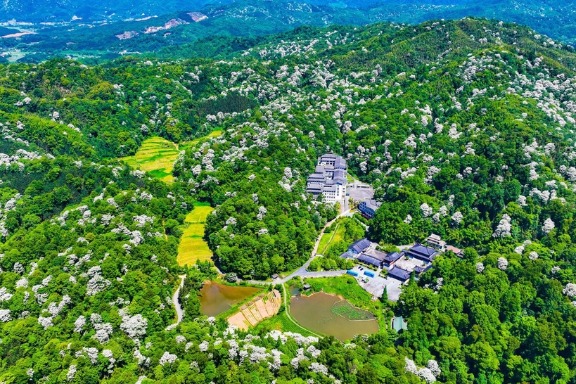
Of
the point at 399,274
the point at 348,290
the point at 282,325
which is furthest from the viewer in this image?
the point at 399,274

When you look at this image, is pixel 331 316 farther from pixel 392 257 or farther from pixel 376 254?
pixel 392 257

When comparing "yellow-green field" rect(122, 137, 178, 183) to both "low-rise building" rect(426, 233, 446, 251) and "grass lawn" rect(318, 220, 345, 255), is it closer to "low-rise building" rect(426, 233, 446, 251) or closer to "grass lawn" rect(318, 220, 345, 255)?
"grass lawn" rect(318, 220, 345, 255)

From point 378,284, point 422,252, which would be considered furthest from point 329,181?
point 378,284

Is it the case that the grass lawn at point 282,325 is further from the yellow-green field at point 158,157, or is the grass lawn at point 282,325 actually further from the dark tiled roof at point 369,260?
the yellow-green field at point 158,157

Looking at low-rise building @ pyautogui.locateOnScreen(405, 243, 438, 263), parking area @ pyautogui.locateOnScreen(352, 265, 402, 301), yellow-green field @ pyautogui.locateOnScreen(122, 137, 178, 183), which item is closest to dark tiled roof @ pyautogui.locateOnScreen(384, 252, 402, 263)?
low-rise building @ pyautogui.locateOnScreen(405, 243, 438, 263)

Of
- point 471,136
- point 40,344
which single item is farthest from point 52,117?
point 471,136

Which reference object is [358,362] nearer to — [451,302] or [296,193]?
[451,302]

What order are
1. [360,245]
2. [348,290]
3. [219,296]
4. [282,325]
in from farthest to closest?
[360,245] → [348,290] → [219,296] → [282,325]
